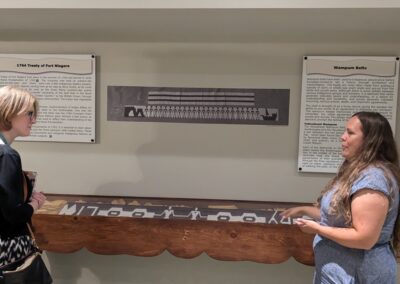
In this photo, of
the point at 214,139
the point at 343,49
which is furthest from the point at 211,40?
the point at 343,49

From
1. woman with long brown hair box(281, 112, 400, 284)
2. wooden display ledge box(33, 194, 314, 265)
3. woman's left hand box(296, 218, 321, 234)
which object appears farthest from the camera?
wooden display ledge box(33, 194, 314, 265)

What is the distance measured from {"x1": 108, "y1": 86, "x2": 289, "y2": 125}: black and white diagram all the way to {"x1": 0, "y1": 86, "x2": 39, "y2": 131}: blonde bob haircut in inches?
38.1

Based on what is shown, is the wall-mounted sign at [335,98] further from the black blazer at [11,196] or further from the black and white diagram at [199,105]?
the black blazer at [11,196]

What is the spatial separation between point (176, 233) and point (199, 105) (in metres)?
0.77

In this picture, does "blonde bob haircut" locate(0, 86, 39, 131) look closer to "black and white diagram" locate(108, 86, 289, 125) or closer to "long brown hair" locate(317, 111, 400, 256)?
"black and white diagram" locate(108, 86, 289, 125)

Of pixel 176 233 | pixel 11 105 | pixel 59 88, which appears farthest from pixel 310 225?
pixel 59 88

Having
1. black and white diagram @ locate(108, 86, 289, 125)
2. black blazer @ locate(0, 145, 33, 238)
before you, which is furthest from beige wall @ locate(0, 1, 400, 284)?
black blazer @ locate(0, 145, 33, 238)

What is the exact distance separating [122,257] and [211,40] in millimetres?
1392

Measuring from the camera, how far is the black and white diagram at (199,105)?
8.25ft

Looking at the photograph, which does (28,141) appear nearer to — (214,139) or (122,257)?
(122,257)

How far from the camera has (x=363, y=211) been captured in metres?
1.50

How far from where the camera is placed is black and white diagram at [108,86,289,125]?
2516 mm

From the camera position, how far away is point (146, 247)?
7.37ft

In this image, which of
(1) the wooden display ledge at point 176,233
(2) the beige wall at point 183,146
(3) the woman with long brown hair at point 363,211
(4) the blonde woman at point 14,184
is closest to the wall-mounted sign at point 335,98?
(2) the beige wall at point 183,146
